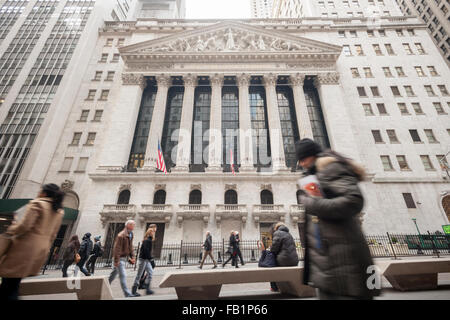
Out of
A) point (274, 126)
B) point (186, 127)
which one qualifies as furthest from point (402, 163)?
point (186, 127)

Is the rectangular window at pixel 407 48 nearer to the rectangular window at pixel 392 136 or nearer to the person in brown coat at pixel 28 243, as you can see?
the rectangular window at pixel 392 136

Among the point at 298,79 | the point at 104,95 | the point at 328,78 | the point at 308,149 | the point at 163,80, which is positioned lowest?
the point at 308,149

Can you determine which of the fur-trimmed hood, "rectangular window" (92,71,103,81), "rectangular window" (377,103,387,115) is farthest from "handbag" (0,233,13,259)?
A: "rectangular window" (377,103,387,115)

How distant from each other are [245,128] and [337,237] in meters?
22.9

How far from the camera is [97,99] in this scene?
27078mm

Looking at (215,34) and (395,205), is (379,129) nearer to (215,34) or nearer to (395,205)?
(395,205)

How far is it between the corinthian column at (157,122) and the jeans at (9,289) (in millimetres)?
19226

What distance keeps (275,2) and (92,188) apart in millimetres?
72882

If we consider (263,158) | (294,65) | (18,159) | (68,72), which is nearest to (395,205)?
(263,158)

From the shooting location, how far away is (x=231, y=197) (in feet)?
68.8

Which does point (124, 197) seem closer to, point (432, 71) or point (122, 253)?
point (122, 253)

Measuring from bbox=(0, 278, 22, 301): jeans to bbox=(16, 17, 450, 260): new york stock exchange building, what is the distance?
1642cm

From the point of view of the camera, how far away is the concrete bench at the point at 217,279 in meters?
4.37

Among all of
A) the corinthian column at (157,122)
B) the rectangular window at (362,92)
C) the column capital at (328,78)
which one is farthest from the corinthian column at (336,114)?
the corinthian column at (157,122)
